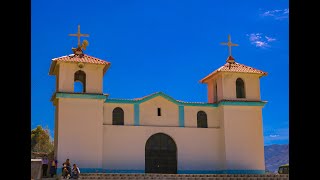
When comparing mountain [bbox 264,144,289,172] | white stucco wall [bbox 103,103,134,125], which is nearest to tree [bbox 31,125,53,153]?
white stucco wall [bbox 103,103,134,125]

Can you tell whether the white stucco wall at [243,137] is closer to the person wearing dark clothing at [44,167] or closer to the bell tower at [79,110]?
the bell tower at [79,110]

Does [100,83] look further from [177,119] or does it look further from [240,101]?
[240,101]

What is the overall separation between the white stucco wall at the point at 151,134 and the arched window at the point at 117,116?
35 cm

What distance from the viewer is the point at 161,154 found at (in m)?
25.2

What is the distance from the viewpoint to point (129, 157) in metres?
24.7

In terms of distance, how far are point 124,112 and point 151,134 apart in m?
1.79

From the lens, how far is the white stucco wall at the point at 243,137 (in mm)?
25641

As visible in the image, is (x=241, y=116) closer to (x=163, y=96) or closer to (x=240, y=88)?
(x=240, y=88)

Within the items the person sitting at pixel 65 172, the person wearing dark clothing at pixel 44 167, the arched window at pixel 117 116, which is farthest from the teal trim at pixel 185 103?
the person sitting at pixel 65 172

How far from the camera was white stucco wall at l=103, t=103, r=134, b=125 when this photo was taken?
81.8ft

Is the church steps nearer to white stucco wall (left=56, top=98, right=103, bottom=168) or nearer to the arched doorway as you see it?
white stucco wall (left=56, top=98, right=103, bottom=168)

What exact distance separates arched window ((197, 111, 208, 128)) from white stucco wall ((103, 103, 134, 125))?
3645 mm
